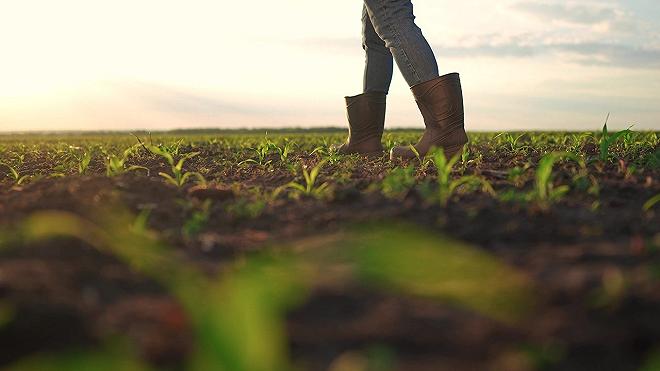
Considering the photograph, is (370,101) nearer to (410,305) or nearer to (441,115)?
(441,115)

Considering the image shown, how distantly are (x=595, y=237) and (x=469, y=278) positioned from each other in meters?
0.67

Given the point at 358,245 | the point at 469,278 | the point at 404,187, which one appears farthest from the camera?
the point at 404,187

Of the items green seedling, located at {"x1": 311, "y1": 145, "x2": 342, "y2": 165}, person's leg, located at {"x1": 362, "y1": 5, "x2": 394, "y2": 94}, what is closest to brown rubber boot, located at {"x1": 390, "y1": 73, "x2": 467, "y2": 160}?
green seedling, located at {"x1": 311, "y1": 145, "x2": 342, "y2": 165}

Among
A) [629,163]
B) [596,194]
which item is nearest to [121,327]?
[596,194]

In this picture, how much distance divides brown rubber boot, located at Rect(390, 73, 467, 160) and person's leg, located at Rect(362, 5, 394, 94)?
832 millimetres

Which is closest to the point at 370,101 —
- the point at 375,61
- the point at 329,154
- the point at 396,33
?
the point at 375,61

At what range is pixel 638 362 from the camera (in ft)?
3.78

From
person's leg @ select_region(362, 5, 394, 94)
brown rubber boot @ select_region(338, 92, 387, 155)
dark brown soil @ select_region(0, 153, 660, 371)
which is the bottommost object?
dark brown soil @ select_region(0, 153, 660, 371)

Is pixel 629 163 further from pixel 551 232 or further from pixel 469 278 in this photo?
pixel 469 278

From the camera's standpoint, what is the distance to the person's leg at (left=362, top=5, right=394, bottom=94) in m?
5.30

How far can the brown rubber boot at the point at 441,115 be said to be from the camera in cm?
458

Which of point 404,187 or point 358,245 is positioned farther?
point 404,187

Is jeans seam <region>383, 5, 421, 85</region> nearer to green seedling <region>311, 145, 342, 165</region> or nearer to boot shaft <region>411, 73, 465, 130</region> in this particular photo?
boot shaft <region>411, 73, 465, 130</region>

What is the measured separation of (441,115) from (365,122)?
1072 millimetres
